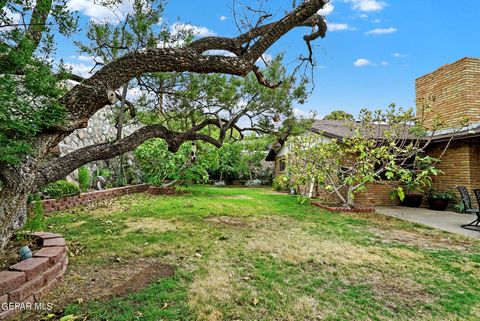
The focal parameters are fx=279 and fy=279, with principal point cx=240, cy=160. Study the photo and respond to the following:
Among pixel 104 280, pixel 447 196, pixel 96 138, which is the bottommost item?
pixel 104 280

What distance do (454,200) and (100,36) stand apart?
39.8 ft

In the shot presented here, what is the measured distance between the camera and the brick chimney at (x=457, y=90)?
10.3 meters

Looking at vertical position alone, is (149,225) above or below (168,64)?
below

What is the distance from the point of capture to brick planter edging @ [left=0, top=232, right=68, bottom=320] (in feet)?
7.93

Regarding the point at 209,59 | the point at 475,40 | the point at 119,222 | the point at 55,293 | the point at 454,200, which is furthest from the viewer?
the point at 475,40

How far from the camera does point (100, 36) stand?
6.89 metres

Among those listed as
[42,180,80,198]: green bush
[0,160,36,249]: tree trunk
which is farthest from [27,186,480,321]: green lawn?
[42,180,80,198]: green bush

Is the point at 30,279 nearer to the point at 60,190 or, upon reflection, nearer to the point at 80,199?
the point at 60,190

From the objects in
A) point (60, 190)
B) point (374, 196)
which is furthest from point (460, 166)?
point (60, 190)

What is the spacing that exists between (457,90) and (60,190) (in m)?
14.0

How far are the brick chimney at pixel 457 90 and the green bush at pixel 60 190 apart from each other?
11.8 m

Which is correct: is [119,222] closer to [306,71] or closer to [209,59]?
[209,59]

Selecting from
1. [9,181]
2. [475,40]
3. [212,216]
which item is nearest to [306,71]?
[212,216]

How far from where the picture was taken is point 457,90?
420 inches
